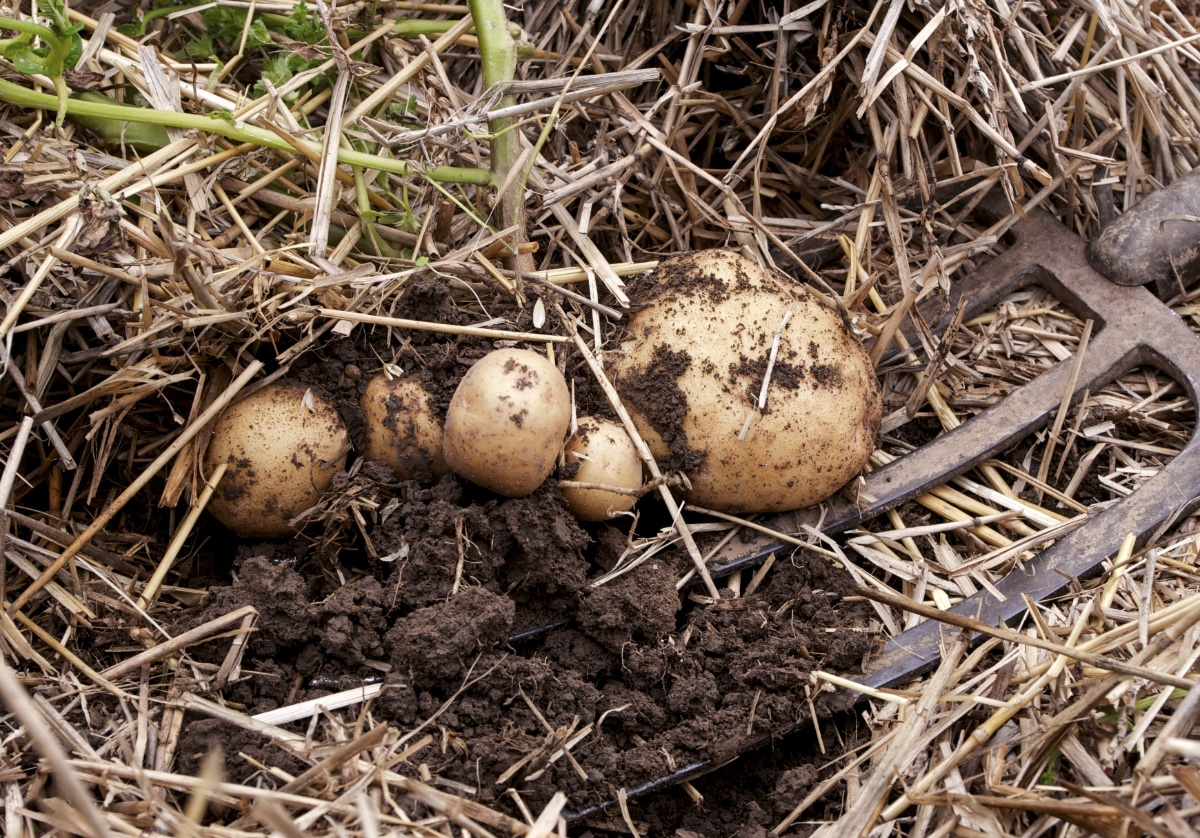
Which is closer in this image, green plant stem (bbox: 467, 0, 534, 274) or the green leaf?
the green leaf

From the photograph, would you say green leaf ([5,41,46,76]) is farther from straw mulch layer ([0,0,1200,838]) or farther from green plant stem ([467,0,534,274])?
green plant stem ([467,0,534,274])

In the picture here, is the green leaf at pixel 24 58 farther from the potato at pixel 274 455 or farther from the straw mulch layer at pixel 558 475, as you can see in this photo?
the potato at pixel 274 455

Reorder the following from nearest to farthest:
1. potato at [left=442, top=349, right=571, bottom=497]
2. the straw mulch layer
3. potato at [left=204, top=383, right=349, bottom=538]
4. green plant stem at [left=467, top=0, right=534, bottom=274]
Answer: the straw mulch layer < potato at [left=442, top=349, right=571, bottom=497] < potato at [left=204, top=383, right=349, bottom=538] < green plant stem at [left=467, top=0, right=534, bottom=274]

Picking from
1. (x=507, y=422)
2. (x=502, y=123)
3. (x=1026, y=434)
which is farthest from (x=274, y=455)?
(x=1026, y=434)

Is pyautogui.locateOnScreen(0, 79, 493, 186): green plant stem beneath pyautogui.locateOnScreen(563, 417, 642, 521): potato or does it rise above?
above

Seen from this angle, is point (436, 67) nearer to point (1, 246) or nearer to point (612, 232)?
point (612, 232)

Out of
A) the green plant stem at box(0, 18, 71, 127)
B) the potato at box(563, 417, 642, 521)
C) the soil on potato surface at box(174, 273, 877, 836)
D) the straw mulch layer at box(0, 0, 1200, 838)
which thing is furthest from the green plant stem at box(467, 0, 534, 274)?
the green plant stem at box(0, 18, 71, 127)
